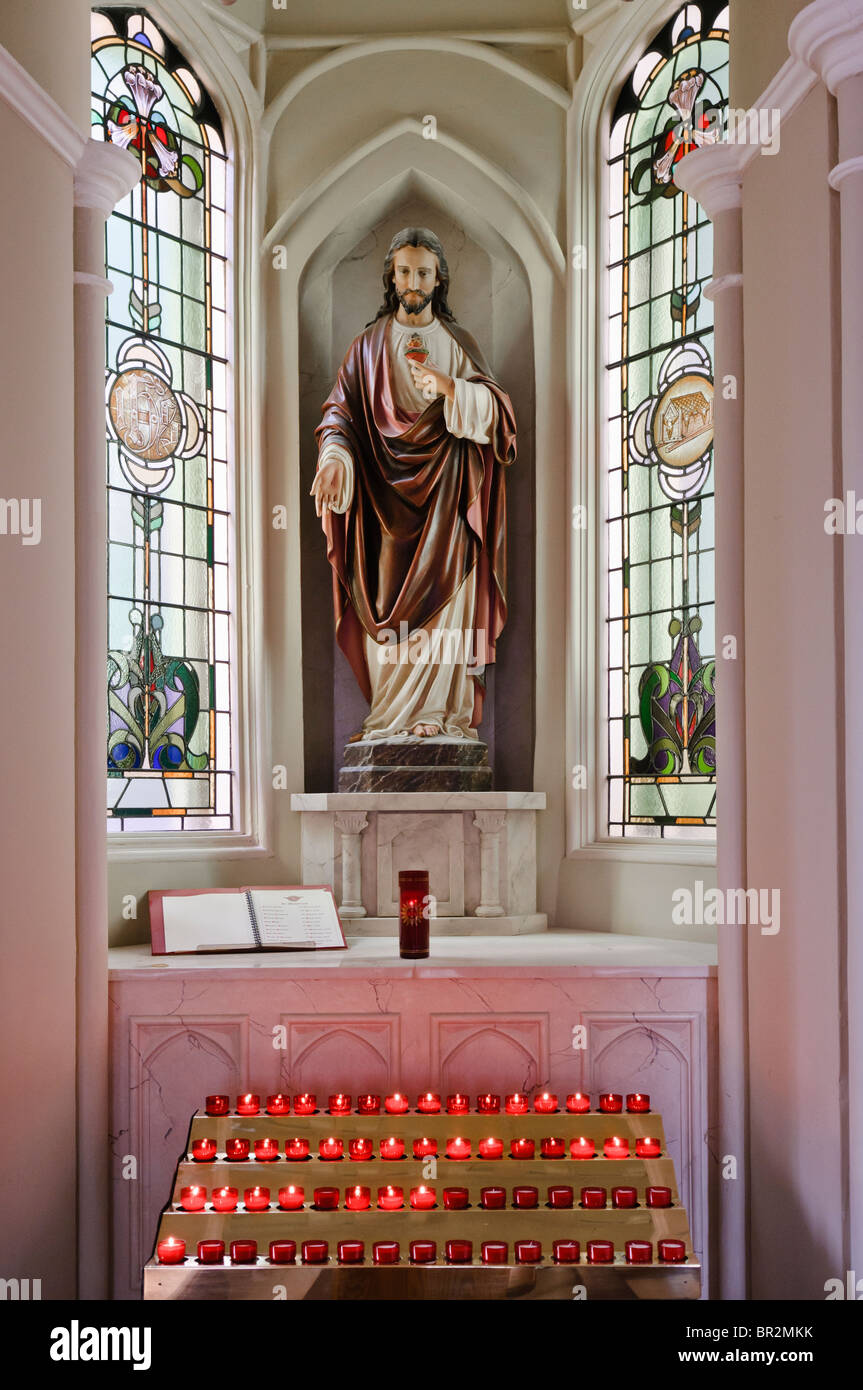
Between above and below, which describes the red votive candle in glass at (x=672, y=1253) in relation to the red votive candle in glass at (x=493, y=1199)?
below

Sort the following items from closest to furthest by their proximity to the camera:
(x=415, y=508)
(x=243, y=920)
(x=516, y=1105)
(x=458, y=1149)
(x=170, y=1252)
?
(x=170, y=1252) → (x=458, y=1149) → (x=516, y=1105) → (x=243, y=920) → (x=415, y=508)

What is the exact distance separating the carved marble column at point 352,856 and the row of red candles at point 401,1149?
180 cm

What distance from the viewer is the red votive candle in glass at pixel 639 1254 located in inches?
146

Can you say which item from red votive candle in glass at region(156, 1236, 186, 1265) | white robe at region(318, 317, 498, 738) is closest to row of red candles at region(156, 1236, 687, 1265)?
red votive candle in glass at region(156, 1236, 186, 1265)

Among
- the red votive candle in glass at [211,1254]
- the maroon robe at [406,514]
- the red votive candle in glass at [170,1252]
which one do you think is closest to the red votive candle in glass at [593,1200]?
the red votive candle in glass at [211,1254]

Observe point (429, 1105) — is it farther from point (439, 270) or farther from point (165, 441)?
point (439, 270)

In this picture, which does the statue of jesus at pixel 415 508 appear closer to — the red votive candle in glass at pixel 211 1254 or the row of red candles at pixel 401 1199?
the row of red candles at pixel 401 1199

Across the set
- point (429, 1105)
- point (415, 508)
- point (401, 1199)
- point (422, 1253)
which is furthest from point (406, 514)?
point (422, 1253)

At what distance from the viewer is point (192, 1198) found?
12.8 ft

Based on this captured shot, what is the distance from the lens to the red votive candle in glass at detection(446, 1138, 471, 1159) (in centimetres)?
411

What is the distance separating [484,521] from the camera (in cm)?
629

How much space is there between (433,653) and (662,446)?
1.43m

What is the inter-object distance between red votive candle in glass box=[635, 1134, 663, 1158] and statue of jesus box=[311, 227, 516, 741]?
92.0 inches
